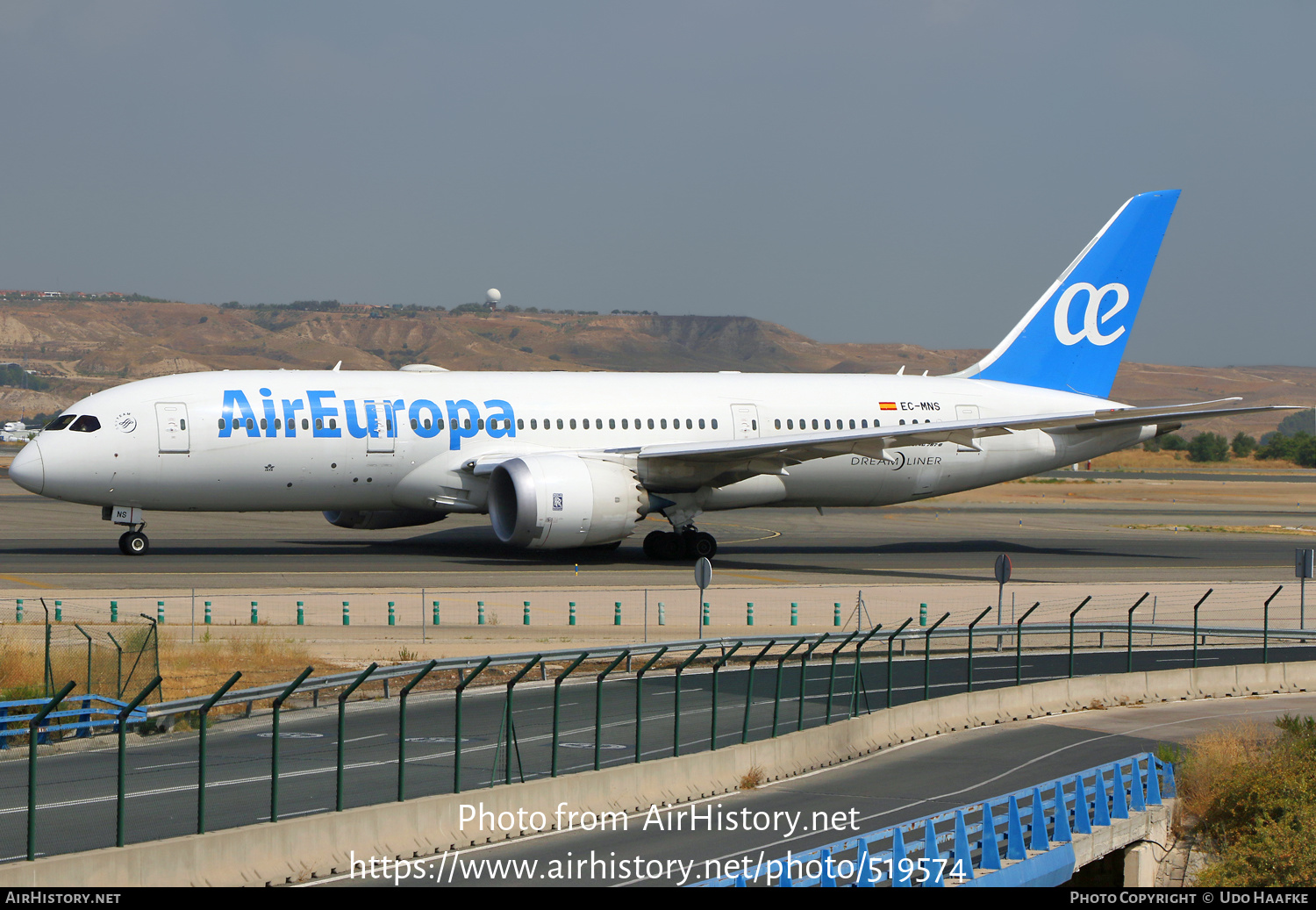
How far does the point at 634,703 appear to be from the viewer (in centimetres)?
1819

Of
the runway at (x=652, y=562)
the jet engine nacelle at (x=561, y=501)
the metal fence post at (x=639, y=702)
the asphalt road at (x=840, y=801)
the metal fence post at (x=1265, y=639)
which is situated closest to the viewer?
the asphalt road at (x=840, y=801)

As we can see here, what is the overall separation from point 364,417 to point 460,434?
256 cm

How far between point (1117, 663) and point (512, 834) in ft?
54.8

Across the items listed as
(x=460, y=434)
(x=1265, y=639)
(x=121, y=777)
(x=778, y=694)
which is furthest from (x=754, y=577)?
(x=121, y=777)

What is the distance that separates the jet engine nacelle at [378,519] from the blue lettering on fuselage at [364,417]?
345 centimetres

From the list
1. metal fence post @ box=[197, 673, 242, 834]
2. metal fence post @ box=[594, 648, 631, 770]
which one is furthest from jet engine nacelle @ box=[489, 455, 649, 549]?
metal fence post @ box=[197, 673, 242, 834]

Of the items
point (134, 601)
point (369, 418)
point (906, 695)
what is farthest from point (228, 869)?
point (369, 418)

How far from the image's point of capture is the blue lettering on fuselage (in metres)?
37.2

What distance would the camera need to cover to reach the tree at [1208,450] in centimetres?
14225

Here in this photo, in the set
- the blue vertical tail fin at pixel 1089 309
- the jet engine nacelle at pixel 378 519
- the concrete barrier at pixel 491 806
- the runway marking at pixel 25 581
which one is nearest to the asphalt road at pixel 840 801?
the concrete barrier at pixel 491 806

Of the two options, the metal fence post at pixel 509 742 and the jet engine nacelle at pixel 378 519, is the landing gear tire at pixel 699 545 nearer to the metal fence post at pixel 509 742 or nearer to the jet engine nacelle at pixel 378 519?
the jet engine nacelle at pixel 378 519

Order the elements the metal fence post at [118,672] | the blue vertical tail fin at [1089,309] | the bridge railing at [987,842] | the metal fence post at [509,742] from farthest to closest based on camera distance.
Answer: the blue vertical tail fin at [1089,309]
the metal fence post at [118,672]
the metal fence post at [509,742]
the bridge railing at [987,842]

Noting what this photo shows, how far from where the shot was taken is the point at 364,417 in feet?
125
